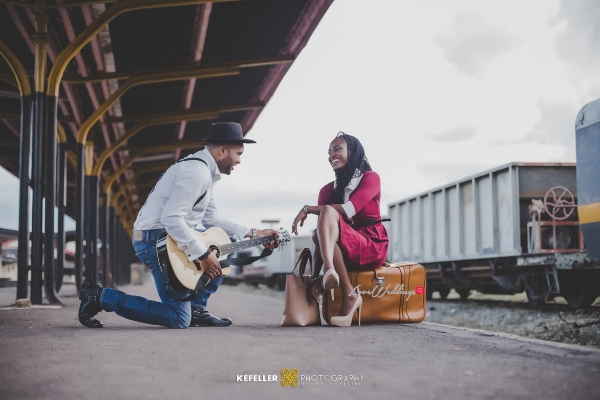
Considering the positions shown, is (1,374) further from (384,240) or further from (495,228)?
(495,228)

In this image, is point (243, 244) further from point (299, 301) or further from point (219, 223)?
point (299, 301)

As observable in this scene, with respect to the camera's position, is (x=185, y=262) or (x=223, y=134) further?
(x=223, y=134)

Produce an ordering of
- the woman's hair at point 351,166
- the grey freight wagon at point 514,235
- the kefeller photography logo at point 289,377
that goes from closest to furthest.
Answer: the kefeller photography logo at point 289,377 < the woman's hair at point 351,166 < the grey freight wagon at point 514,235

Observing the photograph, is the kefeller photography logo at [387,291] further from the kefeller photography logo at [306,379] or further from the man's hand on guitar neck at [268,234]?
the kefeller photography logo at [306,379]

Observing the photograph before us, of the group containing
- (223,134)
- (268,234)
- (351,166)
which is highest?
(223,134)

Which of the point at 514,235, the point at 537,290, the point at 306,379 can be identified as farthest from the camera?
the point at 514,235

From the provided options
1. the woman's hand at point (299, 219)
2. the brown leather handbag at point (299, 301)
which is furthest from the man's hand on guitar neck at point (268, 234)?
the brown leather handbag at point (299, 301)

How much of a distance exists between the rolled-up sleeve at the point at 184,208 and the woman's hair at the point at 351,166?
4.10 ft

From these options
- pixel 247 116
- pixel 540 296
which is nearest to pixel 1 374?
pixel 540 296

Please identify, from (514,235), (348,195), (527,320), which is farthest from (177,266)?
(514,235)

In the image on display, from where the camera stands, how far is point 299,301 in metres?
4.54

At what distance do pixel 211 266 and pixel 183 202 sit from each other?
1.68 feet

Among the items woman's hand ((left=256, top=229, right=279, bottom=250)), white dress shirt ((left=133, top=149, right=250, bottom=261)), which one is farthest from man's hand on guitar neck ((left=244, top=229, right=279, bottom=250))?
white dress shirt ((left=133, top=149, right=250, bottom=261))

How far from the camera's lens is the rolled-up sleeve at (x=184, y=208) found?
396 cm
